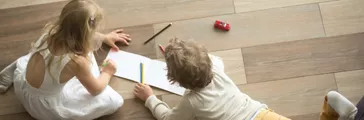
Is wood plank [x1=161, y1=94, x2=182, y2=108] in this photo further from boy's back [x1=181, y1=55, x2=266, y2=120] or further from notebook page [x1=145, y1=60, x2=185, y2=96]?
boy's back [x1=181, y1=55, x2=266, y2=120]

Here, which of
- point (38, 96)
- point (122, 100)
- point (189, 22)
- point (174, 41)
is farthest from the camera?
point (189, 22)

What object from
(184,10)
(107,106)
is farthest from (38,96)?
(184,10)

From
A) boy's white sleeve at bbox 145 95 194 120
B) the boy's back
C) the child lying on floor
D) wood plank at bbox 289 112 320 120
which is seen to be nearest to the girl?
boy's white sleeve at bbox 145 95 194 120

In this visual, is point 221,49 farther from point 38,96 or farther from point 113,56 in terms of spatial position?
point 38,96

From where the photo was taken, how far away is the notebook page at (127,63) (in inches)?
63.6

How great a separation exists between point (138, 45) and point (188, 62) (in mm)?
538

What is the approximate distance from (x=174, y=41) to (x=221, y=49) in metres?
0.49

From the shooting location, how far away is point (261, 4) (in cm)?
172

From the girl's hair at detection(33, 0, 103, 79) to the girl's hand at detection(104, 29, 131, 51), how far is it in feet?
1.21

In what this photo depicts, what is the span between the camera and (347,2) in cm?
172

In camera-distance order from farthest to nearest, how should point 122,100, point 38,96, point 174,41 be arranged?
point 122,100, point 38,96, point 174,41

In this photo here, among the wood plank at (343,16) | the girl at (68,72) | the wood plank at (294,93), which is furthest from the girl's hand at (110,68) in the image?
the wood plank at (343,16)

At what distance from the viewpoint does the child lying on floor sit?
1.18 metres

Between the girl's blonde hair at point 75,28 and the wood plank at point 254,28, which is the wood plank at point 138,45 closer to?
the wood plank at point 254,28
